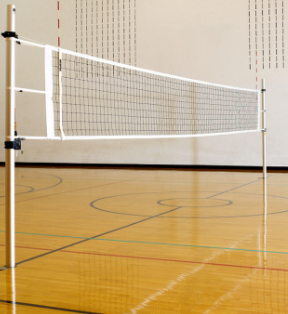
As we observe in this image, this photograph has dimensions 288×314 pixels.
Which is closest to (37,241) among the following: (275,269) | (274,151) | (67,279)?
(67,279)

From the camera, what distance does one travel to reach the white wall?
30.4 feet

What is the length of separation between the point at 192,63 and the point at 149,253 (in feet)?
24.2

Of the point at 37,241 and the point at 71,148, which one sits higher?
the point at 71,148

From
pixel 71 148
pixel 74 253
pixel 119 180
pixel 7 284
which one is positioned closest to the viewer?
pixel 7 284

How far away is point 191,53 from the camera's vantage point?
9.79 metres

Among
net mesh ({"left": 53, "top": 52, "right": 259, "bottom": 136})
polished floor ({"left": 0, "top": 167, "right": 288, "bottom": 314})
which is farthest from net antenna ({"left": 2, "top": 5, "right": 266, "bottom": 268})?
polished floor ({"left": 0, "top": 167, "right": 288, "bottom": 314})

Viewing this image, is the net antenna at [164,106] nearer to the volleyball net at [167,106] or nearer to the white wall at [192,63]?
the volleyball net at [167,106]

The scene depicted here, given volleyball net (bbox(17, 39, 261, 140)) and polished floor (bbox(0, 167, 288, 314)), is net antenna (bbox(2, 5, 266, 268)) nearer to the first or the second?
volleyball net (bbox(17, 39, 261, 140))

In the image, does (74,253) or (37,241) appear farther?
(37,241)

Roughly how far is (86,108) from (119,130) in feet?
3.03

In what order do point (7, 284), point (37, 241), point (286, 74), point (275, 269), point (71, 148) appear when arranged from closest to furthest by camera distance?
point (7, 284) → point (275, 269) → point (37, 241) → point (286, 74) → point (71, 148)

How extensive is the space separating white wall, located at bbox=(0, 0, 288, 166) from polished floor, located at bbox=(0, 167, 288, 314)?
361 cm

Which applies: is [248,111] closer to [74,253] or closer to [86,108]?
[86,108]

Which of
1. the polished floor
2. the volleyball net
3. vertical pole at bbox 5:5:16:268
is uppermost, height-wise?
the volleyball net
